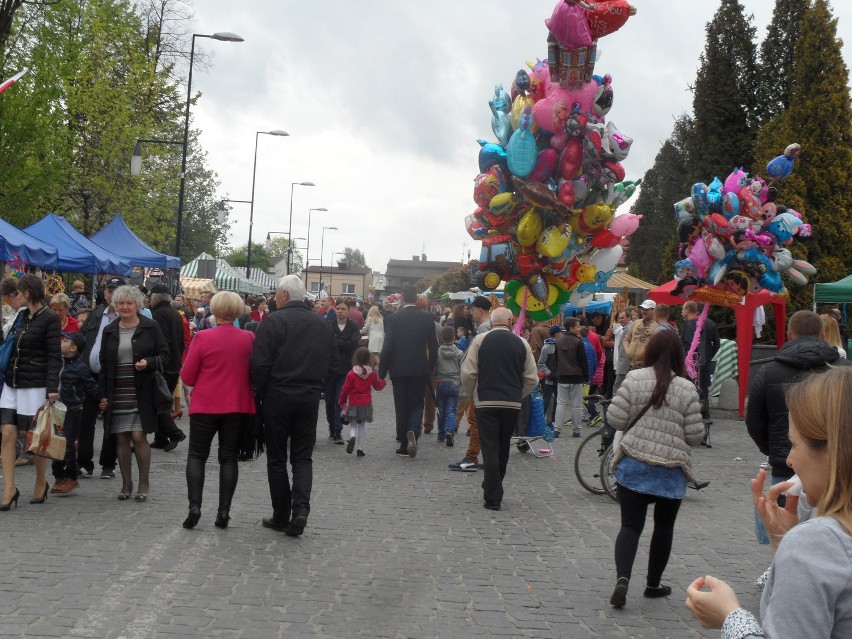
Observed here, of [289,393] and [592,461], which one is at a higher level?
[289,393]

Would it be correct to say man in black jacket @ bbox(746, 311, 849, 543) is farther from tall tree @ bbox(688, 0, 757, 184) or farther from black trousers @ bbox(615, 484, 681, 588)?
tall tree @ bbox(688, 0, 757, 184)

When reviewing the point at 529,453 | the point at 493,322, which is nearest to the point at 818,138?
the point at 529,453

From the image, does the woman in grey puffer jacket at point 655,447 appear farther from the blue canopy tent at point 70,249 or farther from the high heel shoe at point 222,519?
the blue canopy tent at point 70,249

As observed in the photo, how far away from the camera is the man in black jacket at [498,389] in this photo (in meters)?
9.92

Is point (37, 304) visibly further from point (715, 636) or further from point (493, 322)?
point (715, 636)

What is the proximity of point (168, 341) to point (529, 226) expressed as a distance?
642 cm

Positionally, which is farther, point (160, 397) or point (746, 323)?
point (746, 323)

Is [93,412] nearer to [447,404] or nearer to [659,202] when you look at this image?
[447,404]

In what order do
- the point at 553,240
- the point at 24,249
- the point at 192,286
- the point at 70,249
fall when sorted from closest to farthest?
the point at 553,240
the point at 24,249
the point at 70,249
the point at 192,286

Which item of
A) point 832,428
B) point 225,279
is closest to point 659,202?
point 225,279

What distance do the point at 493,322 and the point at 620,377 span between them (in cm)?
567

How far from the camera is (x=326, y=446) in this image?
46.5 feet

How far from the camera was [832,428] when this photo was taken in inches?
87.7

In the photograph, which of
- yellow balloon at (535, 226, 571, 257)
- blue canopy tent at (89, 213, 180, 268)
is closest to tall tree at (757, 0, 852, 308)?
yellow balloon at (535, 226, 571, 257)
